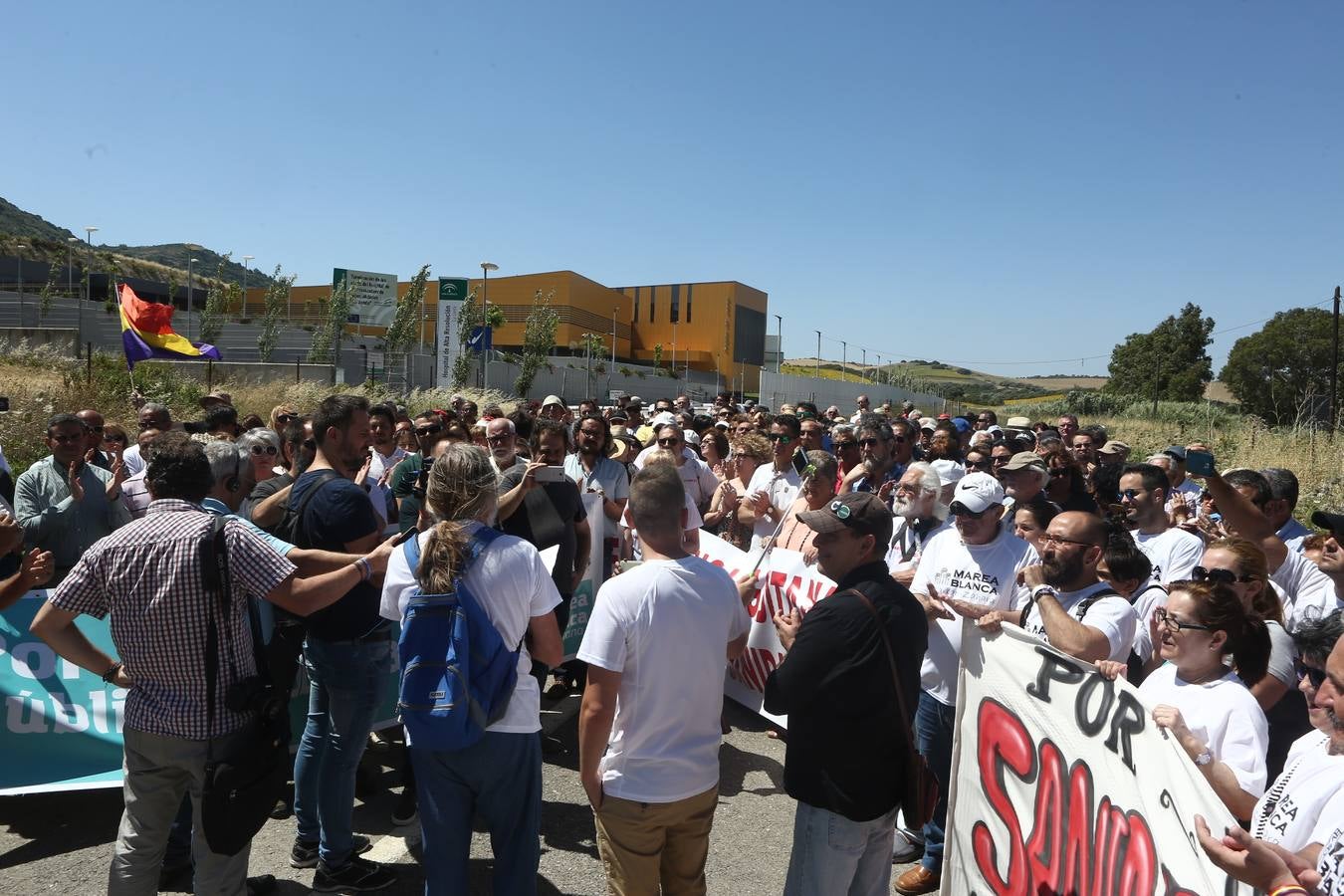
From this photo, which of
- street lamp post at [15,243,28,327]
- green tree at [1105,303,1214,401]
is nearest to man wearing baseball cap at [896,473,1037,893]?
street lamp post at [15,243,28,327]

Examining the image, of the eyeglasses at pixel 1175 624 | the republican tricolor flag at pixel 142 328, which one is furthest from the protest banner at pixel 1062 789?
the republican tricolor flag at pixel 142 328

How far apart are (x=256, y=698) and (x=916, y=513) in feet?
11.8

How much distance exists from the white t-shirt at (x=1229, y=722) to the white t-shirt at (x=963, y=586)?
3.81 feet

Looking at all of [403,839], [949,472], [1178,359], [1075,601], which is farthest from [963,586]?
[1178,359]

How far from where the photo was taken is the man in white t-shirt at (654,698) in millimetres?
2736

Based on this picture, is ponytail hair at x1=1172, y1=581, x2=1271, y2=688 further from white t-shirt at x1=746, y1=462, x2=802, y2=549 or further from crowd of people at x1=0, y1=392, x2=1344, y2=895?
white t-shirt at x1=746, y1=462, x2=802, y2=549

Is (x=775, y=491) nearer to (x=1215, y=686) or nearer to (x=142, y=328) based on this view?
(x=1215, y=686)

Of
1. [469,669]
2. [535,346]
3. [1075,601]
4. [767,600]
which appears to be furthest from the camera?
[535,346]

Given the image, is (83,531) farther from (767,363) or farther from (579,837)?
(767,363)

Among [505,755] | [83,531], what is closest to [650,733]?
[505,755]

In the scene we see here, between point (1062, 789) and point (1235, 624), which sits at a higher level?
point (1235, 624)

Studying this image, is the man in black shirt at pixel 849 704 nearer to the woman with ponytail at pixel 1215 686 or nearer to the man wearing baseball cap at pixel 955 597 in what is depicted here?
the woman with ponytail at pixel 1215 686

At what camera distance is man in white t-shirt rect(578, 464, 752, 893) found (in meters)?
2.74

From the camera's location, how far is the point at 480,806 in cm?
297
